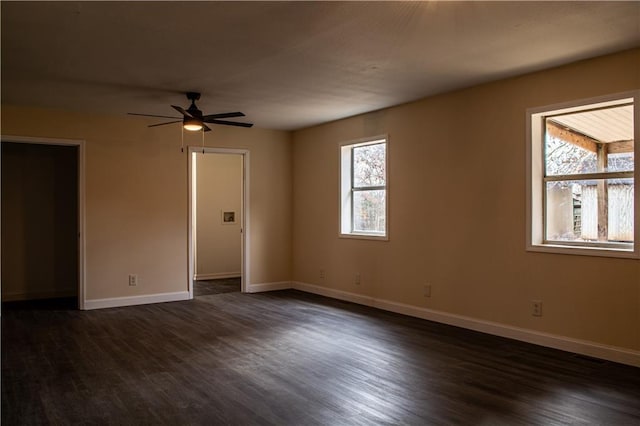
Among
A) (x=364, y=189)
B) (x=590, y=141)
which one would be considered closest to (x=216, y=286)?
(x=364, y=189)

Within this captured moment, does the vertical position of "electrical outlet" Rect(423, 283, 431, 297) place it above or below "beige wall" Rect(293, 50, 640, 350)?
below

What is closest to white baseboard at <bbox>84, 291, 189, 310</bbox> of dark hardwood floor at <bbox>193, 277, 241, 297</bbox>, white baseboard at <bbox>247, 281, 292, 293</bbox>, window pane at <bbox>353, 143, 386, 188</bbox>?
dark hardwood floor at <bbox>193, 277, 241, 297</bbox>

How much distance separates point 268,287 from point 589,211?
189 inches

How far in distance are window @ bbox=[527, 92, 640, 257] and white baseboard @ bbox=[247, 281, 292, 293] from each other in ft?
13.9

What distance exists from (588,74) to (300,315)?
3.83 m

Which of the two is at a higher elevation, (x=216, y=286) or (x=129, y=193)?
(x=129, y=193)

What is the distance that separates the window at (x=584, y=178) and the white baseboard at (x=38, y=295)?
249 inches

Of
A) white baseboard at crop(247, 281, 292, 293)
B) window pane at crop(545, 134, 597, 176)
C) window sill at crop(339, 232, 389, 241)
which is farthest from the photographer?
white baseboard at crop(247, 281, 292, 293)

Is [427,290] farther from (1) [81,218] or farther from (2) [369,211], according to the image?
(1) [81,218]

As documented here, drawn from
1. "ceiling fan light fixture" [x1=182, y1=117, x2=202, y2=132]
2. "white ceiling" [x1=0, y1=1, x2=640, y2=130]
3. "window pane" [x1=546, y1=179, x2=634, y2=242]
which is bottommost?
"window pane" [x1=546, y1=179, x2=634, y2=242]

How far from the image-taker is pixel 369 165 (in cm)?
677

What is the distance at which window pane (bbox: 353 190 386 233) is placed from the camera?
6.57m

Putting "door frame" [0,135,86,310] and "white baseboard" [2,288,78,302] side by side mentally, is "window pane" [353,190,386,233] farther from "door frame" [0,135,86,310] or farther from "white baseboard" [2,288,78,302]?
"white baseboard" [2,288,78,302]

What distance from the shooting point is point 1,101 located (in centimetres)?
577
